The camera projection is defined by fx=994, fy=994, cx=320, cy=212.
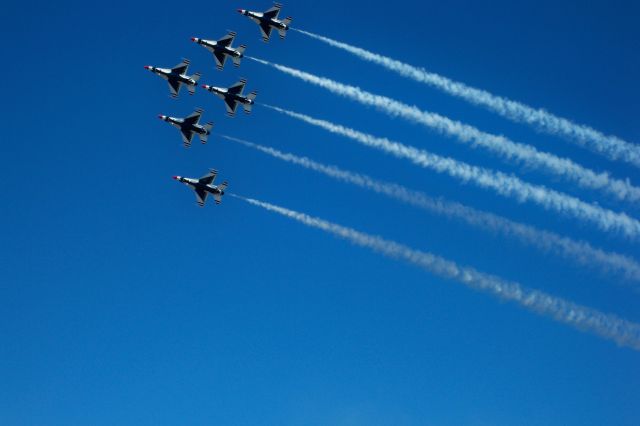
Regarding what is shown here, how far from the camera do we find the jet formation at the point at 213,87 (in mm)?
105125

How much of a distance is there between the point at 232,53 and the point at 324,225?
79.5 ft

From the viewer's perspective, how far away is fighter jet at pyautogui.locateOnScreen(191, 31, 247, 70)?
107 metres

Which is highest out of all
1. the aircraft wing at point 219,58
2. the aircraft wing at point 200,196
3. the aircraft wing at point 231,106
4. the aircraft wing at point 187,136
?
the aircraft wing at point 219,58

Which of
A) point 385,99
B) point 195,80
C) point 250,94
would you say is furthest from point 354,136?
point 195,80

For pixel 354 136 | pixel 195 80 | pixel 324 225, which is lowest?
Answer: pixel 324 225

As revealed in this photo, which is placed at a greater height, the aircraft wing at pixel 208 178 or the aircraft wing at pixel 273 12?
the aircraft wing at pixel 273 12

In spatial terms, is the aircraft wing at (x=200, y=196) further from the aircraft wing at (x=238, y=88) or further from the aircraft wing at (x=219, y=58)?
the aircraft wing at (x=219, y=58)

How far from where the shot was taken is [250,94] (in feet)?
349

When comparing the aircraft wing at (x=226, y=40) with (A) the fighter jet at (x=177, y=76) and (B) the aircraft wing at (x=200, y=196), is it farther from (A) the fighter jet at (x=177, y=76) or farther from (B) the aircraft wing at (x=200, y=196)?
(B) the aircraft wing at (x=200, y=196)

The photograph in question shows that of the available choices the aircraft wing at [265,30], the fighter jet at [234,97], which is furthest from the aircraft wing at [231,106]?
the aircraft wing at [265,30]

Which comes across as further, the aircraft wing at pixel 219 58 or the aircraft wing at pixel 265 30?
the aircraft wing at pixel 219 58

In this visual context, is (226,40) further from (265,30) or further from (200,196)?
(200,196)

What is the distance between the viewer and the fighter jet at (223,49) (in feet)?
352

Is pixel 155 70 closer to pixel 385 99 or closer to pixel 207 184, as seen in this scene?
pixel 207 184
